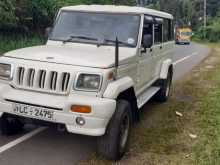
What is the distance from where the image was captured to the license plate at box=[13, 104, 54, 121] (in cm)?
503

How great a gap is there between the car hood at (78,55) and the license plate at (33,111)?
0.66 m

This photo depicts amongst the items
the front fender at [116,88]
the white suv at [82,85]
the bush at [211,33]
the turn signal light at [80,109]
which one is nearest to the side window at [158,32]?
the white suv at [82,85]

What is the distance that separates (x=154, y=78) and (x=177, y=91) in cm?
280

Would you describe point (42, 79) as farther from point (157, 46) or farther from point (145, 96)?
point (157, 46)

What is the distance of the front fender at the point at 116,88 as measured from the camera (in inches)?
198

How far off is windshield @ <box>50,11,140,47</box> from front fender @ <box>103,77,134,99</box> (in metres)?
1.08

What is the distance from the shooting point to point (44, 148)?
5793mm

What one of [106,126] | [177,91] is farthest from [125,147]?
[177,91]

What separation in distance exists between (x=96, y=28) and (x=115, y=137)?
2.23m

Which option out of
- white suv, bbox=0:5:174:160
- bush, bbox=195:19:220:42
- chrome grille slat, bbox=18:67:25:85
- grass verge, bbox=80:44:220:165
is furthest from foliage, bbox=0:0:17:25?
bush, bbox=195:19:220:42

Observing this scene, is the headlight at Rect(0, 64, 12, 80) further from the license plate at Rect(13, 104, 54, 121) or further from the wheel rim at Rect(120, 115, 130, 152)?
the wheel rim at Rect(120, 115, 130, 152)

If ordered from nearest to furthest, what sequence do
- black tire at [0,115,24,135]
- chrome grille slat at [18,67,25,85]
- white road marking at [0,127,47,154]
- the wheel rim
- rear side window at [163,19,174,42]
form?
chrome grille slat at [18,67,25,85]
the wheel rim
white road marking at [0,127,47,154]
black tire at [0,115,24,135]
rear side window at [163,19,174,42]

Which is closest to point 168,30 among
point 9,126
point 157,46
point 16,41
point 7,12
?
point 157,46

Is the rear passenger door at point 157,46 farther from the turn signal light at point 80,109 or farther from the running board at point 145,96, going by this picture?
the turn signal light at point 80,109
